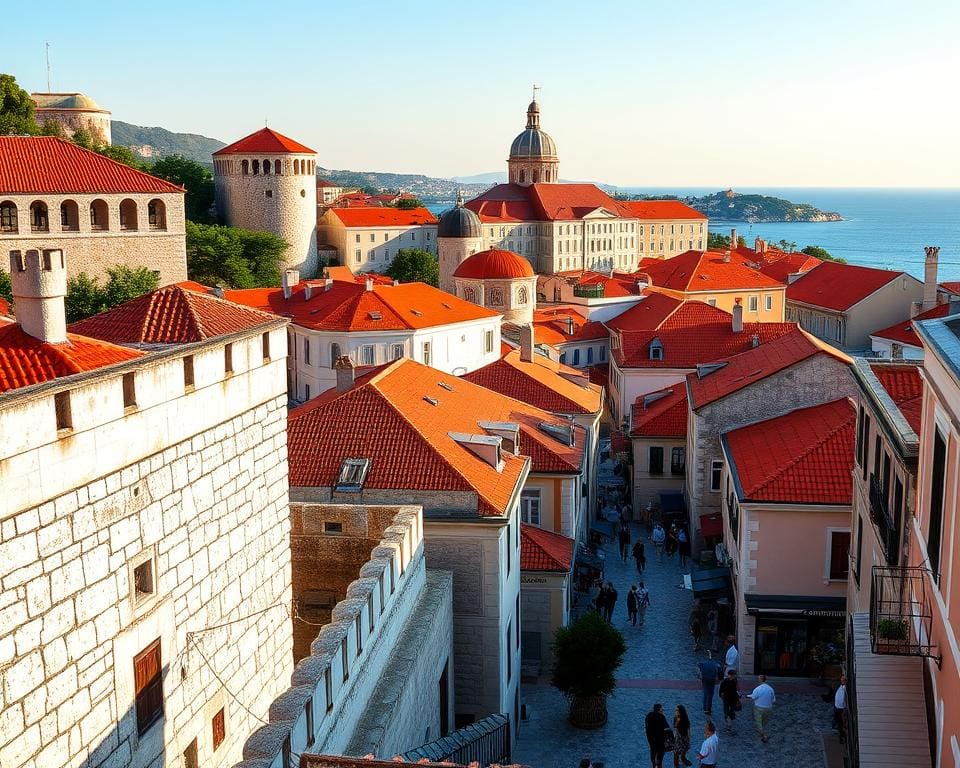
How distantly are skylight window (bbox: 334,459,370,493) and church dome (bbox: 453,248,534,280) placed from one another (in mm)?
34093

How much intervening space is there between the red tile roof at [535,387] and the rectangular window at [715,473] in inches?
225

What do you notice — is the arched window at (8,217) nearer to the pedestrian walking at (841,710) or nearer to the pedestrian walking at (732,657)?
Answer: the pedestrian walking at (732,657)

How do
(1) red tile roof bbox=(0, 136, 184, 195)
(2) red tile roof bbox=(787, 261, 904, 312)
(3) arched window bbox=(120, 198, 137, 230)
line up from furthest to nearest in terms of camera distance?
1. (2) red tile roof bbox=(787, 261, 904, 312)
2. (3) arched window bbox=(120, 198, 137, 230)
3. (1) red tile roof bbox=(0, 136, 184, 195)

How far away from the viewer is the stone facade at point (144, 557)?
27.8ft

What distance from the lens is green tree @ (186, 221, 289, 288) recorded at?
219 ft

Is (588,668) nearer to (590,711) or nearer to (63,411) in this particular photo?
(590,711)

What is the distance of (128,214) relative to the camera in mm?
51594

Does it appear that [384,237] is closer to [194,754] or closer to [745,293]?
[745,293]

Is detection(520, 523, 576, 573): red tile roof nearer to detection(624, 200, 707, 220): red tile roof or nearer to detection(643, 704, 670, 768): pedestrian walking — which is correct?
detection(643, 704, 670, 768): pedestrian walking

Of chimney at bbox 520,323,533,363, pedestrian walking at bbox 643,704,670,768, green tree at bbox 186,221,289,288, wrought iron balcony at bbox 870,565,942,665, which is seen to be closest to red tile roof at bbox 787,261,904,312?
chimney at bbox 520,323,533,363

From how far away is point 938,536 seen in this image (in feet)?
39.2

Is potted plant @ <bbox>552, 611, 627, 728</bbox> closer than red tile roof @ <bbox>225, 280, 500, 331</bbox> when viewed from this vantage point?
Yes

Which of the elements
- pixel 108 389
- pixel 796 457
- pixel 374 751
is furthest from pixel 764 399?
pixel 108 389

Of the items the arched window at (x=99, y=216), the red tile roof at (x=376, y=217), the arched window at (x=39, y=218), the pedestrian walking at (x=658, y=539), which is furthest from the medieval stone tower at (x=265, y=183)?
the pedestrian walking at (x=658, y=539)
